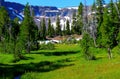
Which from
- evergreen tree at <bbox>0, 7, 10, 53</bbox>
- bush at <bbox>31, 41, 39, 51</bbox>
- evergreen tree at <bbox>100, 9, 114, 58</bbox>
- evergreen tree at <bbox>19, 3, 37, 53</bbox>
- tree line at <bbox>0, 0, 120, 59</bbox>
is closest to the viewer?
evergreen tree at <bbox>100, 9, 114, 58</bbox>

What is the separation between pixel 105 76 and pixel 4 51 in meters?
54.9

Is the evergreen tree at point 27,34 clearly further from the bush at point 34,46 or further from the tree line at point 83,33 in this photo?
the bush at point 34,46

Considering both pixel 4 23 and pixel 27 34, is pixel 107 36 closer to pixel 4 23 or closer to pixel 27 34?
pixel 27 34

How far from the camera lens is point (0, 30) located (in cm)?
12875

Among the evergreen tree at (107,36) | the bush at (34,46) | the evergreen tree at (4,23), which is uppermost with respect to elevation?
the evergreen tree at (4,23)

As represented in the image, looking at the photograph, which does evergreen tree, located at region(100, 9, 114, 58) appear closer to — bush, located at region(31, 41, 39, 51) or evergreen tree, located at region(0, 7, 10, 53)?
bush, located at region(31, 41, 39, 51)

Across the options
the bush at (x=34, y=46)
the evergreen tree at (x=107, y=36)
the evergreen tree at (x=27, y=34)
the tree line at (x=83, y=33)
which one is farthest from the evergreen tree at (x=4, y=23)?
the evergreen tree at (x=107, y=36)

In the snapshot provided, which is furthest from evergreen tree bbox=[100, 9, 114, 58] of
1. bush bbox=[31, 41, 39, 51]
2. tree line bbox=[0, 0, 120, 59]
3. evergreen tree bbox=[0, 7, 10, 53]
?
evergreen tree bbox=[0, 7, 10, 53]

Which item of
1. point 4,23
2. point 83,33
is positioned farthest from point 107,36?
point 4,23

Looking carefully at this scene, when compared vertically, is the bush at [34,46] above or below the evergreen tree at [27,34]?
below

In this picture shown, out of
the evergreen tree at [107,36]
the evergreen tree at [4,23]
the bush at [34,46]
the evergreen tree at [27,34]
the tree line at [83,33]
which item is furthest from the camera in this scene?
the evergreen tree at [4,23]

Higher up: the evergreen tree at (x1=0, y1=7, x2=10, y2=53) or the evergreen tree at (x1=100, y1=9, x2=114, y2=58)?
the evergreen tree at (x1=0, y1=7, x2=10, y2=53)

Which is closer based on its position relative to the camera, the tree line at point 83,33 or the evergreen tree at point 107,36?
the evergreen tree at point 107,36

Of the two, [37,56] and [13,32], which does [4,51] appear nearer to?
[37,56]
